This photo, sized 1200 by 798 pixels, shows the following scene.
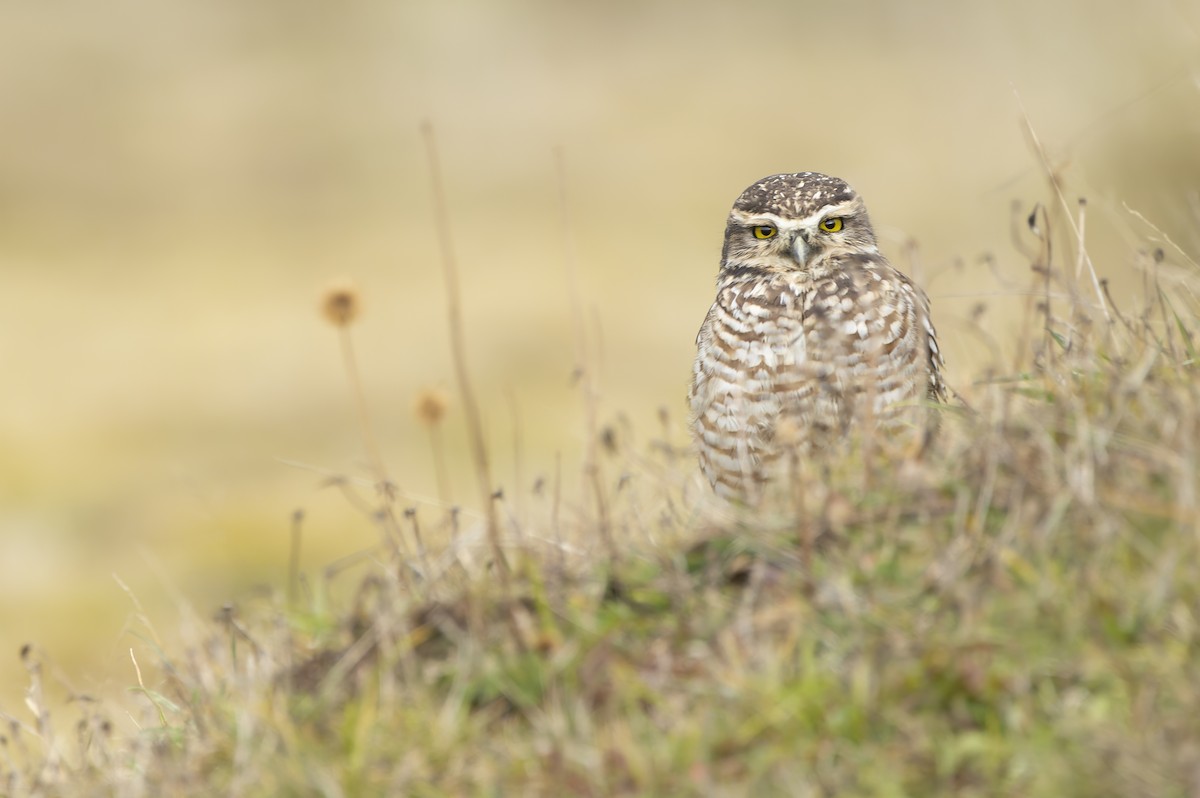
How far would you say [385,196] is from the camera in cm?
3009

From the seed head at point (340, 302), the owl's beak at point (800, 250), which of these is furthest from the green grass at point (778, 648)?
the owl's beak at point (800, 250)

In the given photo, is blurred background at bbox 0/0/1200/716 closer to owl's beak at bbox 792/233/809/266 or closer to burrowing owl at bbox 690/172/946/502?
burrowing owl at bbox 690/172/946/502

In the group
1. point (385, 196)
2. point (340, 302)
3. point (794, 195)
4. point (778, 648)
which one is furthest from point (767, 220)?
point (385, 196)

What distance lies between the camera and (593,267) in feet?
86.5

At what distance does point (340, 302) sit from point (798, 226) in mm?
1964

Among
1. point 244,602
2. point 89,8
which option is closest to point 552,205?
point 89,8

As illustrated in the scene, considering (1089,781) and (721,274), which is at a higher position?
(721,274)

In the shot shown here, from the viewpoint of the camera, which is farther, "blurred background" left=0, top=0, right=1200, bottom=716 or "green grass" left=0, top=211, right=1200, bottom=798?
"blurred background" left=0, top=0, right=1200, bottom=716

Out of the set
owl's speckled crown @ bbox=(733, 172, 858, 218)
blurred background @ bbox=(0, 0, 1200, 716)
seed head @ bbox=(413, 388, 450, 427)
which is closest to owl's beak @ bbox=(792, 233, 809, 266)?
owl's speckled crown @ bbox=(733, 172, 858, 218)

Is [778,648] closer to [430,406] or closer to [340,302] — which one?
[430,406]

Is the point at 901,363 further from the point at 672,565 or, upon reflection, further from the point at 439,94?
the point at 439,94

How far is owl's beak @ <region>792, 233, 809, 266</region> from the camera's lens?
5.75m

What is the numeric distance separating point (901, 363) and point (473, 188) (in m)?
24.8

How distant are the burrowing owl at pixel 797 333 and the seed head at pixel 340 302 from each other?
1.45 m
